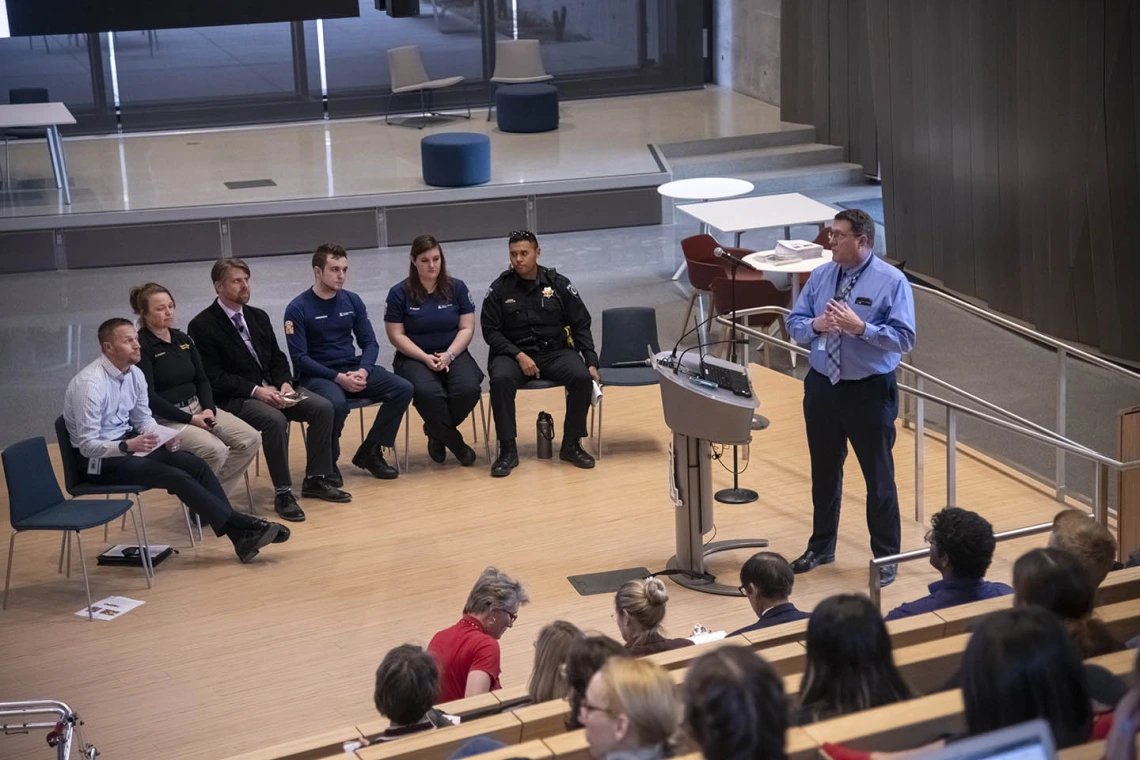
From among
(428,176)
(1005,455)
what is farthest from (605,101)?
(1005,455)

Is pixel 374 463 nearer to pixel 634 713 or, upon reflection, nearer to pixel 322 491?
pixel 322 491

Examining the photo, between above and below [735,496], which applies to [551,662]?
above

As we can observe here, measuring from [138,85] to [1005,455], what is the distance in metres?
10.4

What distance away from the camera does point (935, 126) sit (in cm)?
1059

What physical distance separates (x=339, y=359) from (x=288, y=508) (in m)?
0.88

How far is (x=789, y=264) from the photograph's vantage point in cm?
837

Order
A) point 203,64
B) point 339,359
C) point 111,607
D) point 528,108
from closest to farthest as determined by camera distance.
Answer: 1. point 111,607
2. point 339,359
3. point 528,108
4. point 203,64

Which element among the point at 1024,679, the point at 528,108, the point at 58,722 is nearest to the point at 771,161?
the point at 528,108

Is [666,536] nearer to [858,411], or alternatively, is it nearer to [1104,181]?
[858,411]

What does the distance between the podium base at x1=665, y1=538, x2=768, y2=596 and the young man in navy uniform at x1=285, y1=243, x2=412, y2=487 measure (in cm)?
179

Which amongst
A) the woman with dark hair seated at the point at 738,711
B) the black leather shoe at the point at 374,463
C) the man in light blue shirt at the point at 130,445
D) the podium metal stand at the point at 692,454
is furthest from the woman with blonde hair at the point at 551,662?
the black leather shoe at the point at 374,463

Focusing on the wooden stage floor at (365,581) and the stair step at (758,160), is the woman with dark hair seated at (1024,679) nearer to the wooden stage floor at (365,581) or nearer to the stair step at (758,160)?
the wooden stage floor at (365,581)

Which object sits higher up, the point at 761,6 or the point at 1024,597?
the point at 761,6

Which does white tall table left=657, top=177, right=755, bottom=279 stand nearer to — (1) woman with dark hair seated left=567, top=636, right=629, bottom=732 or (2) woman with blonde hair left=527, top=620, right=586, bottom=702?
(2) woman with blonde hair left=527, top=620, right=586, bottom=702
